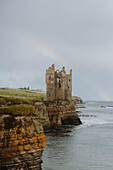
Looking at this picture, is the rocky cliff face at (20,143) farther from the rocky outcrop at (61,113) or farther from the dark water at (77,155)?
the rocky outcrop at (61,113)

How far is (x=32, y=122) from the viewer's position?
1798 cm

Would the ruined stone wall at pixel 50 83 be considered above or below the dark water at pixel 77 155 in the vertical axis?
above

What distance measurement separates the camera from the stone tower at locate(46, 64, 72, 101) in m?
60.1

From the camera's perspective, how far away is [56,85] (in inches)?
2424

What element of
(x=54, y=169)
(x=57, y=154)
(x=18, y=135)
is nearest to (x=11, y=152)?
(x=18, y=135)

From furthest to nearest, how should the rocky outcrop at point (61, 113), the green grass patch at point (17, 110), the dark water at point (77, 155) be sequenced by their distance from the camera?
the rocky outcrop at point (61, 113)
the dark water at point (77, 155)
the green grass patch at point (17, 110)

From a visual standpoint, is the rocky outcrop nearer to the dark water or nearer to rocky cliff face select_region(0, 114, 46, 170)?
the dark water

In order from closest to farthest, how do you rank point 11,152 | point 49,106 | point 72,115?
point 11,152 → point 49,106 → point 72,115

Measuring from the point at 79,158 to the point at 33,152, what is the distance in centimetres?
1114

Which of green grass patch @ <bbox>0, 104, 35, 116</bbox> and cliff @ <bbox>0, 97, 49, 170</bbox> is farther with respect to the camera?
green grass patch @ <bbox>0, 104, 35, 116</bbox>

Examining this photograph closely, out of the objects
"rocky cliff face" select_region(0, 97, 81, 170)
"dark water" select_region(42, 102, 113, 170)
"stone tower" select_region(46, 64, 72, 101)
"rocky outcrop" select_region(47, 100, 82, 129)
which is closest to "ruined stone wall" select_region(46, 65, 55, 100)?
"stone tower" select_region(46, 64, 72, 101)

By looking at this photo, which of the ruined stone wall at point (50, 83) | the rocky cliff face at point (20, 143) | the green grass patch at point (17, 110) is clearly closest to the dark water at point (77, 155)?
the rocky cliff face at point (20, 143)

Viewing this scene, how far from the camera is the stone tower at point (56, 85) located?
6012 cm

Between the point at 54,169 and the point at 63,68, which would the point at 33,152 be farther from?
the point at 63,68
